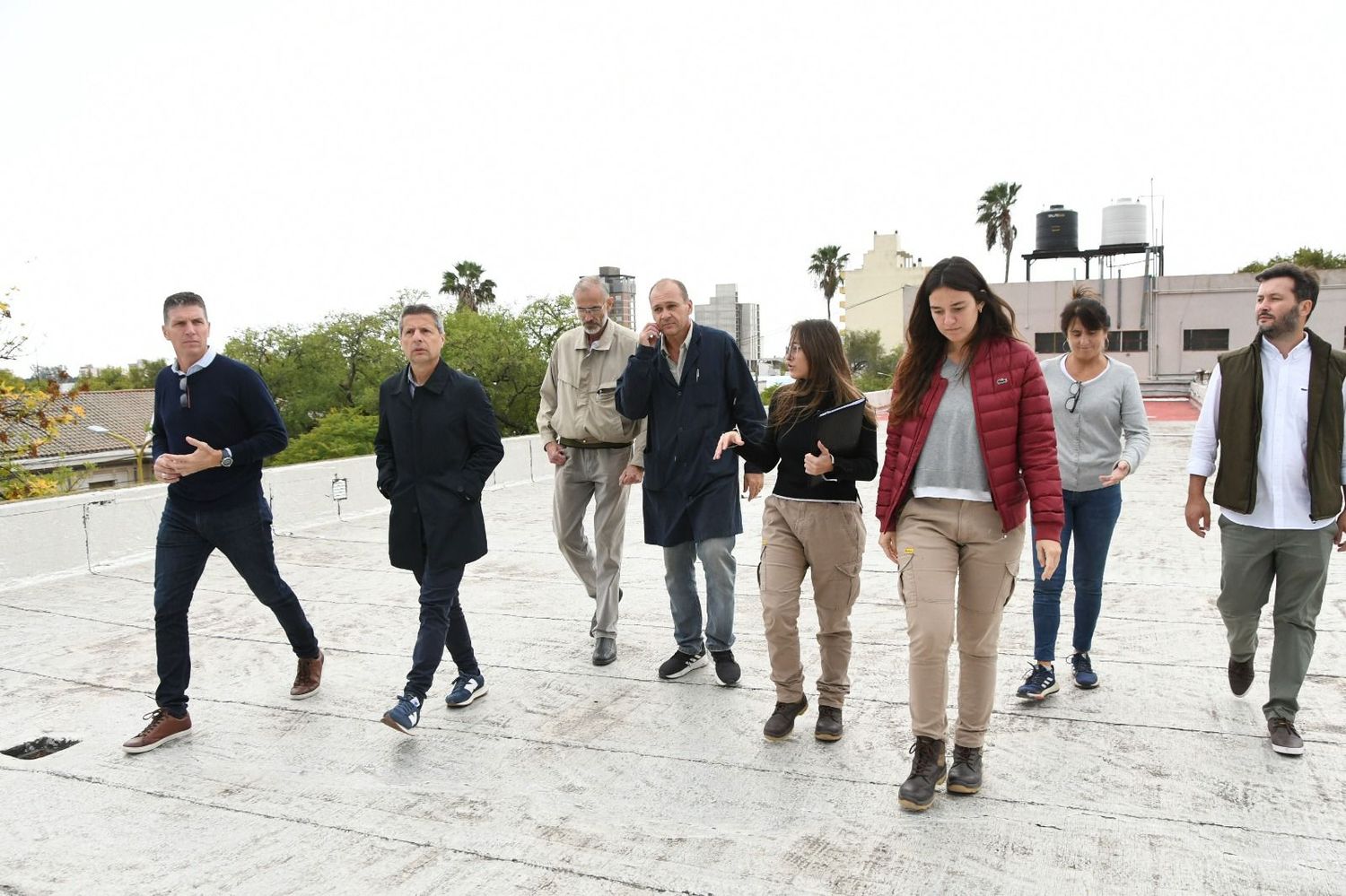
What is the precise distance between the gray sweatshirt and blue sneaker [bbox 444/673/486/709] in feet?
9.12

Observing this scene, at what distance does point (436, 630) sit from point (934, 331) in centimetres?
A: 236

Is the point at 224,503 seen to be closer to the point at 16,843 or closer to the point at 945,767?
the point at 16,843

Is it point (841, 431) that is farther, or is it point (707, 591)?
point (707, 591)

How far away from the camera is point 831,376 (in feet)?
12.7

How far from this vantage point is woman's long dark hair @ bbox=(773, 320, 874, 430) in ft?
12.6

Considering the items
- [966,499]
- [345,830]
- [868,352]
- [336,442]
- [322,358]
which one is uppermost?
[868,352]

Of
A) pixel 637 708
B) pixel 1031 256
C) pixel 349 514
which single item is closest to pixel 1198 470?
pixel 637 708

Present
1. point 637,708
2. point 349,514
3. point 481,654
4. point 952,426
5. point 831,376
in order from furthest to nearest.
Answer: point 349,514
point 481,654
point 637,708
point 831,376
point 952,426

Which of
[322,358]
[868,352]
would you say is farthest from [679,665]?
[868,352]

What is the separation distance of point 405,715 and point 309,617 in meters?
2.34

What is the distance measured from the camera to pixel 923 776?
124 inches

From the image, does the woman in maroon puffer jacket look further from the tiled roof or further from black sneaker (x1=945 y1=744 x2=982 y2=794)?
the tiled roof

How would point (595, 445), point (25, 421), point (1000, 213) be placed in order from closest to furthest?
1. point (595, 445)
2. point (25, 421)
3. point (1000, 213)

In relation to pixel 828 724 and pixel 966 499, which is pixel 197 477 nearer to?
pixel 828 724
